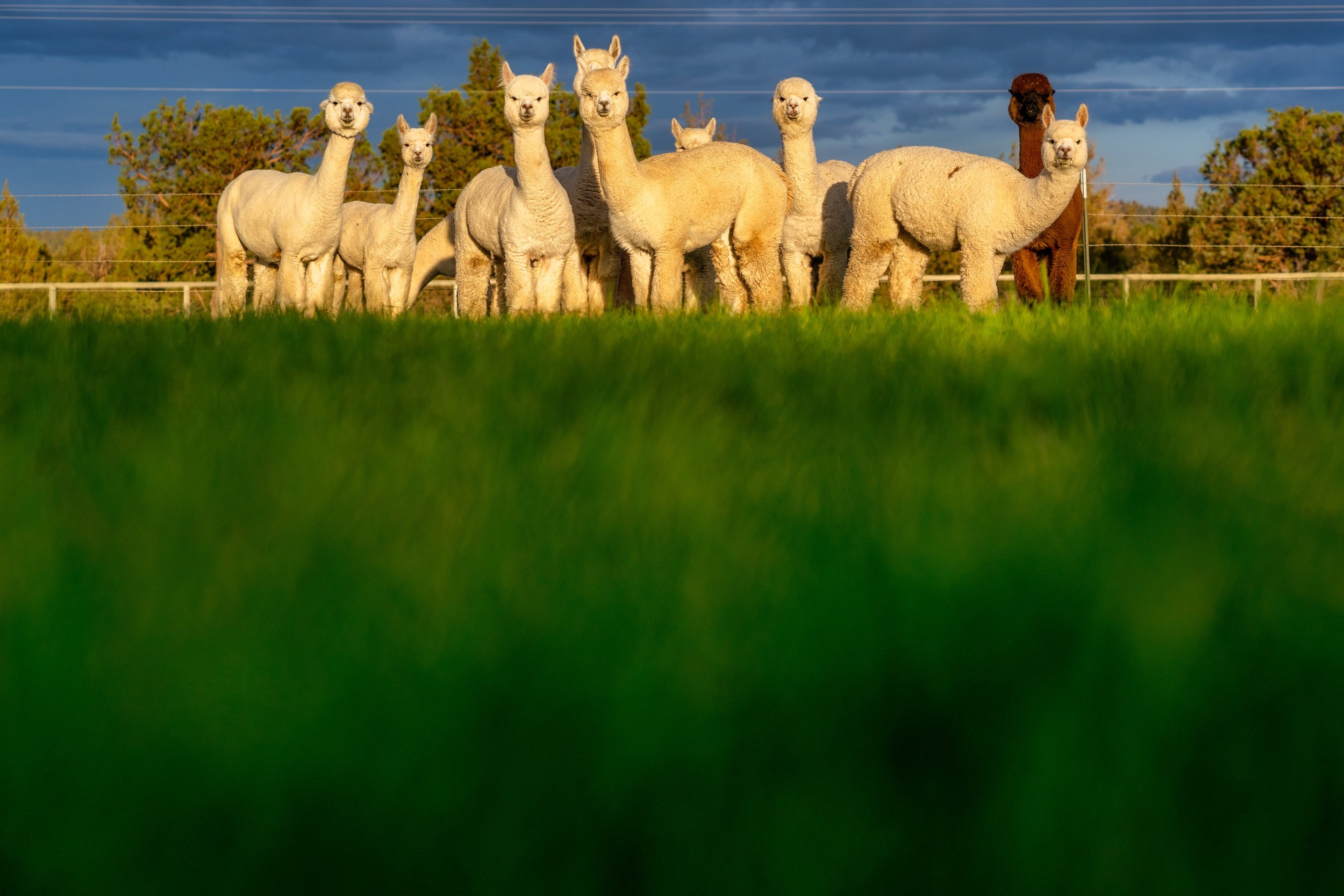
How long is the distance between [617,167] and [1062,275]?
10.6 ft

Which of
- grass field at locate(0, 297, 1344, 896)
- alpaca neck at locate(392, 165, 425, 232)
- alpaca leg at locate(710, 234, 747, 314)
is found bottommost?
grass field at locate(0, 297, 1344, 896)

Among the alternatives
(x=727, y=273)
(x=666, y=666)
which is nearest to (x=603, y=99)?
(x=727, y=273)

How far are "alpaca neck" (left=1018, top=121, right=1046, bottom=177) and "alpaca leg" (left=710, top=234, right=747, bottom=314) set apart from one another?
219 centimetres

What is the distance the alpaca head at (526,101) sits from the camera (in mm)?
6996

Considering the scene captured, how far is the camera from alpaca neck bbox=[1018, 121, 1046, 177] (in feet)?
27.8

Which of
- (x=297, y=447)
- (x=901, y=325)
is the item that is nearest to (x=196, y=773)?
(x=297, y=447)

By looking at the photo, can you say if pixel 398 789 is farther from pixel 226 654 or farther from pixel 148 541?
pixel 148 541

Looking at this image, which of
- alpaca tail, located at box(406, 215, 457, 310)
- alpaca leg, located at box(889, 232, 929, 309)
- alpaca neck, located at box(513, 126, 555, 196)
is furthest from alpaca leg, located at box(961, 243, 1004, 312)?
alpaca tail, located at box(406, 215, 457, 310)

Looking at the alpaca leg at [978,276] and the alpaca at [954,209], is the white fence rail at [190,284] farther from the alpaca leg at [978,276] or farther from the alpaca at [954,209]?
the alpaca leg at [978,276]

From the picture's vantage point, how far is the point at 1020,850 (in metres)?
0.89

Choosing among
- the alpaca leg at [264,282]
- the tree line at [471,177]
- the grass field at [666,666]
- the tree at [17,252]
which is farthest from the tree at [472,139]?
the grass field at [666,666]

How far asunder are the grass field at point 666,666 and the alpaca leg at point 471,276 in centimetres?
628

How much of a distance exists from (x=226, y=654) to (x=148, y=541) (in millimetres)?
327

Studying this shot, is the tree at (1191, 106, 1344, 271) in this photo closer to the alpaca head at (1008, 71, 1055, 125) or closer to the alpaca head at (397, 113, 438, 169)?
the alpaca head at (1008, 71, 1055, 125)
